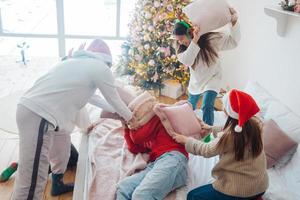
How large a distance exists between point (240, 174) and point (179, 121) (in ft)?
1.94

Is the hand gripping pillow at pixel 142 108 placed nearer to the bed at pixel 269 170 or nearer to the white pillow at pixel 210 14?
the bed at pixel 269 170

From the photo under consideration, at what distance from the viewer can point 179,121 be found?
204 cm

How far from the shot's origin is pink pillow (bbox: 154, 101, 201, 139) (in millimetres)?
2023

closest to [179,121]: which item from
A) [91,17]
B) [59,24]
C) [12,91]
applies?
[12,91]

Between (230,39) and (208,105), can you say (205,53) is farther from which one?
(208,105)

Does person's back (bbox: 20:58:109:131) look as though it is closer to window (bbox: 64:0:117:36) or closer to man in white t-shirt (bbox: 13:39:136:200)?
man in white t-shirt (bbox: 13:39:136:200)

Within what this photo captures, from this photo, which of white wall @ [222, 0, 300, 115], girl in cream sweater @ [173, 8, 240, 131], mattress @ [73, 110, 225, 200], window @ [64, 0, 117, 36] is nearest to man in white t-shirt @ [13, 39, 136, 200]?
mattress @ [73, 110, 225, 200]

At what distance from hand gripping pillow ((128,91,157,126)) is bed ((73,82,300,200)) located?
38 cm

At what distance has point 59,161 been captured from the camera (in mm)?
2105

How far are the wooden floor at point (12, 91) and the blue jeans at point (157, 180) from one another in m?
0.66

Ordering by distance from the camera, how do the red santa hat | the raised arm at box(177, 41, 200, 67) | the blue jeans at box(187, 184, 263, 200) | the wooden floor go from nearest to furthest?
the red santa hat → the blue jeans at box(187, 184, 263, 200) → the wooden floor → the raised arm at box(177, 41, 200, 67)

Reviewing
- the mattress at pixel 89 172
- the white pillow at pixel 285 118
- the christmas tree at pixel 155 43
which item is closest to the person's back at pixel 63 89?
the mattress at pixel 89 172

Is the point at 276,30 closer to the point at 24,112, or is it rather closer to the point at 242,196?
the point at 242,196

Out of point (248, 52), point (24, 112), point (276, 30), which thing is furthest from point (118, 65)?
point (24, 112)
